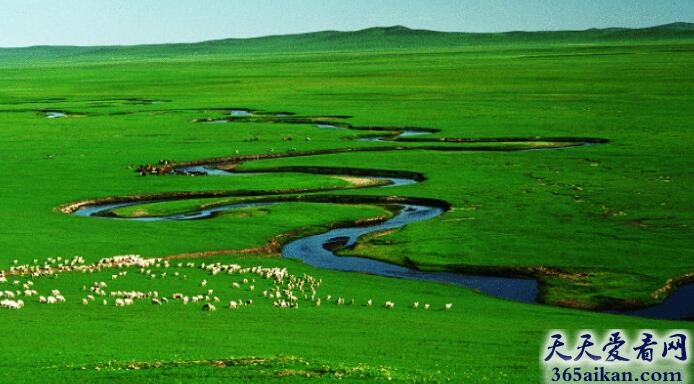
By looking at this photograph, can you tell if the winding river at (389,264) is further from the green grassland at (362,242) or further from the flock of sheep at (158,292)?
the flock of sheep at (158,292)

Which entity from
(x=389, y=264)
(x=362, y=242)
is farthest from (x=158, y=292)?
(x=362, y=242)

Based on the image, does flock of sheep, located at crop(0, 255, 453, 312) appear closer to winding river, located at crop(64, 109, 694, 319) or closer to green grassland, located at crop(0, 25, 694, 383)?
green grassland, located at crop(0, 25, 694, 383)

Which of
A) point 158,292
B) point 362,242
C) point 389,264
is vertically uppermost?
point 158,292

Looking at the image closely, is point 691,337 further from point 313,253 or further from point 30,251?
point 30,251

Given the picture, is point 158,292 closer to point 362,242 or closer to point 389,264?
point 389,264

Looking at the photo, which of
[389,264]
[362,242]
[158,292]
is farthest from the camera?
[362,242]

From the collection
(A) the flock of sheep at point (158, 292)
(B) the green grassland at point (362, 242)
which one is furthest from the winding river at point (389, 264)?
(A) the flock of sheep at point (158, 292)

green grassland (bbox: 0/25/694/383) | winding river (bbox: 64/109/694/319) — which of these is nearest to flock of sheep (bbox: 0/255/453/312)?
green grassland (bbox: 0/25/694/383)
